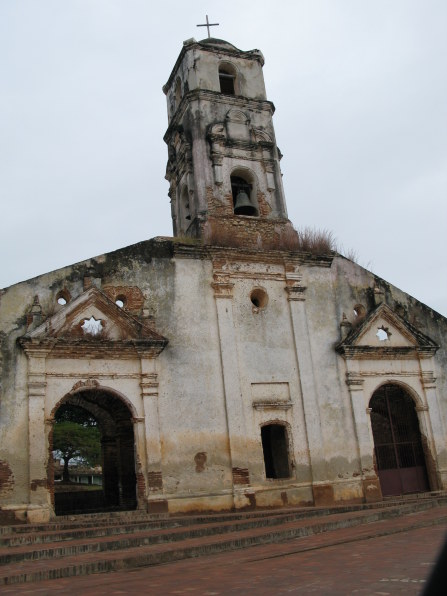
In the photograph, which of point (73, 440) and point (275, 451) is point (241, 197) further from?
point (73, 440)

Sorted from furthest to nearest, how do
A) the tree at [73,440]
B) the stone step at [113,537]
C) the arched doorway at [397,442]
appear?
the tree at [73,440] → the arched doorway at [397,442] → the stone step at [113,537]

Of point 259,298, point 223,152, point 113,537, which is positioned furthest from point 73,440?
point 113,537

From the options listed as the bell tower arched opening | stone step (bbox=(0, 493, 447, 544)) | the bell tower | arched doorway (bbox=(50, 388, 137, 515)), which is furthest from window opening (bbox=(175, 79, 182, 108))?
stone step (bbox=(0, 493, 447, 544))

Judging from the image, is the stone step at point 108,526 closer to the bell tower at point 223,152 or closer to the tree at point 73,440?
the bell tower at point 223,152

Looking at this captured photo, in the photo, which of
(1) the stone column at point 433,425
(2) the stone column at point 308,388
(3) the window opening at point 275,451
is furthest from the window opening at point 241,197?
(1) the stone column at point 433,425

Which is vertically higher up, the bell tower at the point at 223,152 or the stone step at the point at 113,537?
the bell tower at the point at 223,152

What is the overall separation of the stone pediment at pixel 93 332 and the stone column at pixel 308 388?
3723 millimetres

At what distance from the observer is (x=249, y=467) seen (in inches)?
585

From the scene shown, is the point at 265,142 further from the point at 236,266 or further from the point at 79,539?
the point at 79,539

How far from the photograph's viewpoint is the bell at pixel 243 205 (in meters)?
17.3

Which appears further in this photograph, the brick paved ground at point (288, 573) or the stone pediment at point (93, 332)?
the stone pediment at point (93, 332)

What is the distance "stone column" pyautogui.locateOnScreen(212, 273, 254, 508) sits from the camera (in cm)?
1461

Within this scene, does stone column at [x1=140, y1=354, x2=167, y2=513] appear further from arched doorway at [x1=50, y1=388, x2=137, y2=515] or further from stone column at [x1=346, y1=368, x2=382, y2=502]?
stone column at [x1=346, y1=368, x2=382, y2=502]

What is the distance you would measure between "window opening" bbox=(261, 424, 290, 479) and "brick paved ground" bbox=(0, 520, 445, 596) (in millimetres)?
7663
